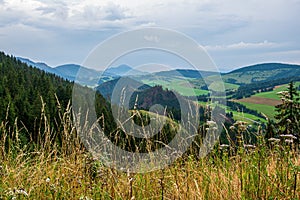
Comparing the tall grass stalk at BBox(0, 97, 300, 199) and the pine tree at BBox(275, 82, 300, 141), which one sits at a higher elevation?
the pine tree at BBox(275, 82, 300, 141)

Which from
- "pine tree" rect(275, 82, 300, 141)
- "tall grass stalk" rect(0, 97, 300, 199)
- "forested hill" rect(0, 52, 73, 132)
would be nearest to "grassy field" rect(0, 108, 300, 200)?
"tall grass stalk" rect(0, 97, 300, 199)

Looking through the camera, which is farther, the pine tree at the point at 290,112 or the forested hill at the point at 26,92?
the forested hill at the point at 26,92

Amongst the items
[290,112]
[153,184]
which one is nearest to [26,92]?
[290,112]

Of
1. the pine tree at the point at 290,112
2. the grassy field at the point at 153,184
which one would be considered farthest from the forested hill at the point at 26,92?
the grassy field at the point at 153,184

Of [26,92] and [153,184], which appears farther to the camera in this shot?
[26,92]

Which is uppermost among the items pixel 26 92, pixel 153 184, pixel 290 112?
pixel 290 112

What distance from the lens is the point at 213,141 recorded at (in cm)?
446

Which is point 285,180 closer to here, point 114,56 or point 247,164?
point 247,164

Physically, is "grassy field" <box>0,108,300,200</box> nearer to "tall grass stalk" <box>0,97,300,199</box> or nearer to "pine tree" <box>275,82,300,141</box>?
"tall grass stalk" <box>0,97,300,199</box>

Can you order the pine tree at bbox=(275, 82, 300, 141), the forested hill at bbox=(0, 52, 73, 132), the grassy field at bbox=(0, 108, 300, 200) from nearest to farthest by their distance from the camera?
1. the grassy field at bbox=(0, 108, 300, 200)
2. the pine tree at bbox=(275, 82, 300, 141)
3. the forested hill at bbox=(0, 52, 73, 132)

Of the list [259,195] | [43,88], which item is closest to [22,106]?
[43,88]

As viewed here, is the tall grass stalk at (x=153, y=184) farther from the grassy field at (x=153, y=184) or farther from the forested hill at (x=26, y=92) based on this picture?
the forested hill at (x=26, y=92)

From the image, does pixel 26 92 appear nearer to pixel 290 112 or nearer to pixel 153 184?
pixel 290 112

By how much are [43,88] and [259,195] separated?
215ft
